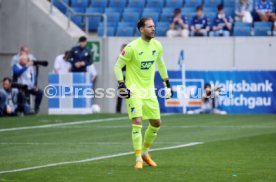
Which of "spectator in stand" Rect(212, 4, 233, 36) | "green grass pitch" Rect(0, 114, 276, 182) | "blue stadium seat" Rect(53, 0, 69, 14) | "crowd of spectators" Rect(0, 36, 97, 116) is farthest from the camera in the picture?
"blue stadium seat" Rect(53, 0, 69, 14)

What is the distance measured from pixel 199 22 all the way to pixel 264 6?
221cm

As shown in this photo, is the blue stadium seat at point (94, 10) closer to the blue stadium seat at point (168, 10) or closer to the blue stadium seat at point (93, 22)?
the blue stadium seat at point (93, 22)

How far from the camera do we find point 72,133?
798 inches

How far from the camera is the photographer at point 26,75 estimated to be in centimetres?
2684

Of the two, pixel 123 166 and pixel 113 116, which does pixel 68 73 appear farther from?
pixel 123 166

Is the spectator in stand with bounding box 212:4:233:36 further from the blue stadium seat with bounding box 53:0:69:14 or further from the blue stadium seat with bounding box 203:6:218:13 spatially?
the blue stadium seat with bounding box 53:0:69:14

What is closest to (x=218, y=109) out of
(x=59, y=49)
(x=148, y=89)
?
(x=59, y=49)

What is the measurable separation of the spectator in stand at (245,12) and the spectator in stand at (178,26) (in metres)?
1.83

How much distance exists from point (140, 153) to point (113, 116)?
1310 centimetres

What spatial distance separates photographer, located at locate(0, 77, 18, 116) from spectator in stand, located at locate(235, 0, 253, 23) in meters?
7.91

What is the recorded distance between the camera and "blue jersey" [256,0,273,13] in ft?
95.9

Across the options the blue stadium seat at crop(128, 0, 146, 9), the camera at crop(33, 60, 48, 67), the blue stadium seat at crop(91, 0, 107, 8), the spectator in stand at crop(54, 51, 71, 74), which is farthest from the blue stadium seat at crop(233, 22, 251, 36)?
the camera at crop(33, 60, 48, 67)

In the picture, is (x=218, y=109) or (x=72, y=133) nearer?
(x=72, y=133)

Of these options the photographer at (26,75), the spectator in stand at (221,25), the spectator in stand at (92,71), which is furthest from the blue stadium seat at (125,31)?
the photographer at (26,75)
